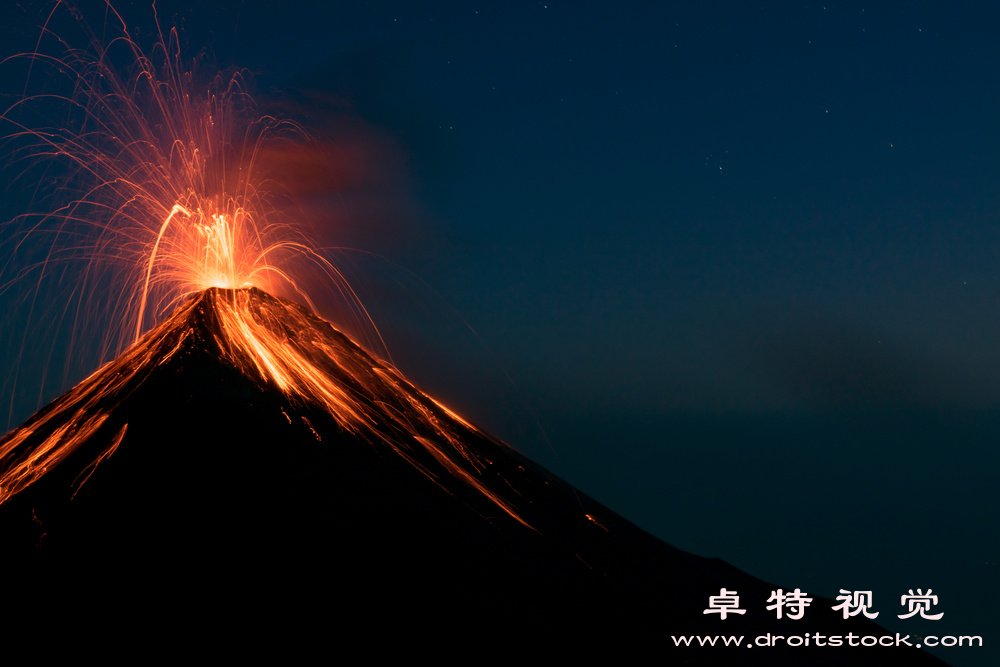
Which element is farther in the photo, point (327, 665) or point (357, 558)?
point (357, 558)

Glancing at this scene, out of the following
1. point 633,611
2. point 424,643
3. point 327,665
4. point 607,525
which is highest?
point 607,525

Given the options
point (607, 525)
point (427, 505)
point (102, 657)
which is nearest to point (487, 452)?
point (607, 525)

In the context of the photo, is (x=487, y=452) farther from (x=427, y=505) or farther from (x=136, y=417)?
(x=136, y=417)

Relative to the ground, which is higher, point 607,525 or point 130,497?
point 607,525

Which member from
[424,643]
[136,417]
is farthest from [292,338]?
[424,643]

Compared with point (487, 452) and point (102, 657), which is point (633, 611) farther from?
point (102, 657)

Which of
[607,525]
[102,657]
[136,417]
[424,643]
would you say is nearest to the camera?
[102,657]

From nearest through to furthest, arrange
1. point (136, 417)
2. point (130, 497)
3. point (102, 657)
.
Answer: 1. point (102, 657)
2. point (130, 497)
3. point (136, 417)
